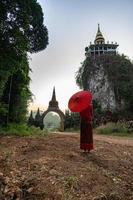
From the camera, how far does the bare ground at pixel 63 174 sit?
466 centimetres

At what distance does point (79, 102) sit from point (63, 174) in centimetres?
203

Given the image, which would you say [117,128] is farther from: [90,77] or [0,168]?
[90,77]

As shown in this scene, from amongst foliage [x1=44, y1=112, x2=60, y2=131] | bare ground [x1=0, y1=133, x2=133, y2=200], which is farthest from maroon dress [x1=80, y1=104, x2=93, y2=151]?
foliage [x1=44, y1=112, x2=60, y2=131]

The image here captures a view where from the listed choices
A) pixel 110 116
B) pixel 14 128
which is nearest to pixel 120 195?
pixel 14 128

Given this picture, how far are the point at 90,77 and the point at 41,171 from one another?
113 ft

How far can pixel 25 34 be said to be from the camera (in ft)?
39.0

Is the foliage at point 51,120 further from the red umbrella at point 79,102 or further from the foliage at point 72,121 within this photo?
the red umbrella at point 79,102

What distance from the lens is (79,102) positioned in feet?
22.5

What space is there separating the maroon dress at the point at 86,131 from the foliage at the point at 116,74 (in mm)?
24674

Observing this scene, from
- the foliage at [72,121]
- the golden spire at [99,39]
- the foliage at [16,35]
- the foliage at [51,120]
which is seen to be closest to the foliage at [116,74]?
the foliage at [72,121]

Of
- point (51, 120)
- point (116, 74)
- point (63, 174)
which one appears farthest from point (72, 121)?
point (63, 174)

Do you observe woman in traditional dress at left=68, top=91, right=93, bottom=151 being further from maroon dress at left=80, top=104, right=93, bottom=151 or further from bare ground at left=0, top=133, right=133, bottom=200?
bare ground at left=0, top=133, right=133, bottom=200

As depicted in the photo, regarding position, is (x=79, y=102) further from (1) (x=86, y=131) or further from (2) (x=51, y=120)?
(2) (x=51, y=120)

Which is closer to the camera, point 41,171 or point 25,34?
point 41,171
